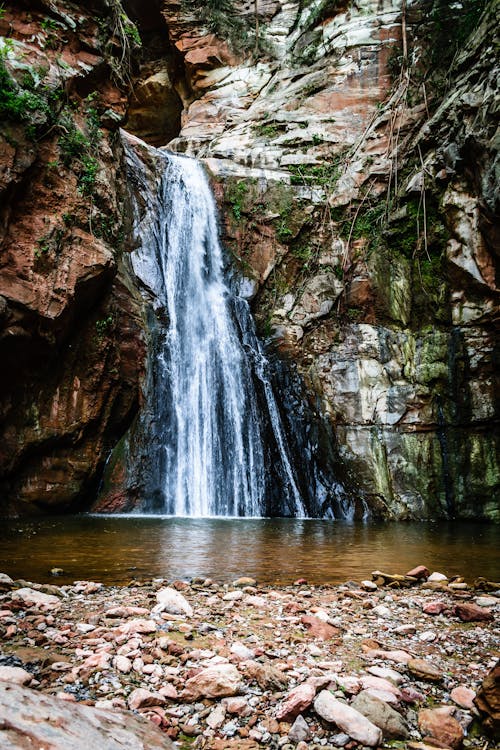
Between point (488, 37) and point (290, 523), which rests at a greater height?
point (488, 37)

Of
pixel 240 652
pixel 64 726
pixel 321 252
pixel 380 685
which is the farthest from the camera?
pixel 321 252

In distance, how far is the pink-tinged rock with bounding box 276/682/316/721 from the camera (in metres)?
1.91

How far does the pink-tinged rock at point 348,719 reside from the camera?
1.77 metres

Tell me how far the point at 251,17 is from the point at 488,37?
13282mm

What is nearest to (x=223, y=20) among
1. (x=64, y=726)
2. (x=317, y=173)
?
(x=317, y=173)

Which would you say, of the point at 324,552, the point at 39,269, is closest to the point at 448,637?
the point at 324,552

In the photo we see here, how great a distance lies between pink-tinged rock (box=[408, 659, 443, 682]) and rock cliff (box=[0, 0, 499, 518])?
8.45 m

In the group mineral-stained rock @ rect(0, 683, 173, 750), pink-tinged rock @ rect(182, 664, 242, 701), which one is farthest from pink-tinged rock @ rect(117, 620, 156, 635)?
mineral-stained rock @ rect(0, 683, 173, 750)

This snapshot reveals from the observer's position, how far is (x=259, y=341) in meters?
13.0

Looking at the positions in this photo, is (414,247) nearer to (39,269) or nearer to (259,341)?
(259,341)

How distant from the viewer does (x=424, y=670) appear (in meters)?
2.32

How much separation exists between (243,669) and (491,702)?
3.41 ft

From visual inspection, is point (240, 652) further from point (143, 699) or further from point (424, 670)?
point (424, 670)

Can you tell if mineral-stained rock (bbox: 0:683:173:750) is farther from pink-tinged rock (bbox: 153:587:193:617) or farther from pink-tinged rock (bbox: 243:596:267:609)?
pink-tinged rock (bbox: 243:596:267:609)
